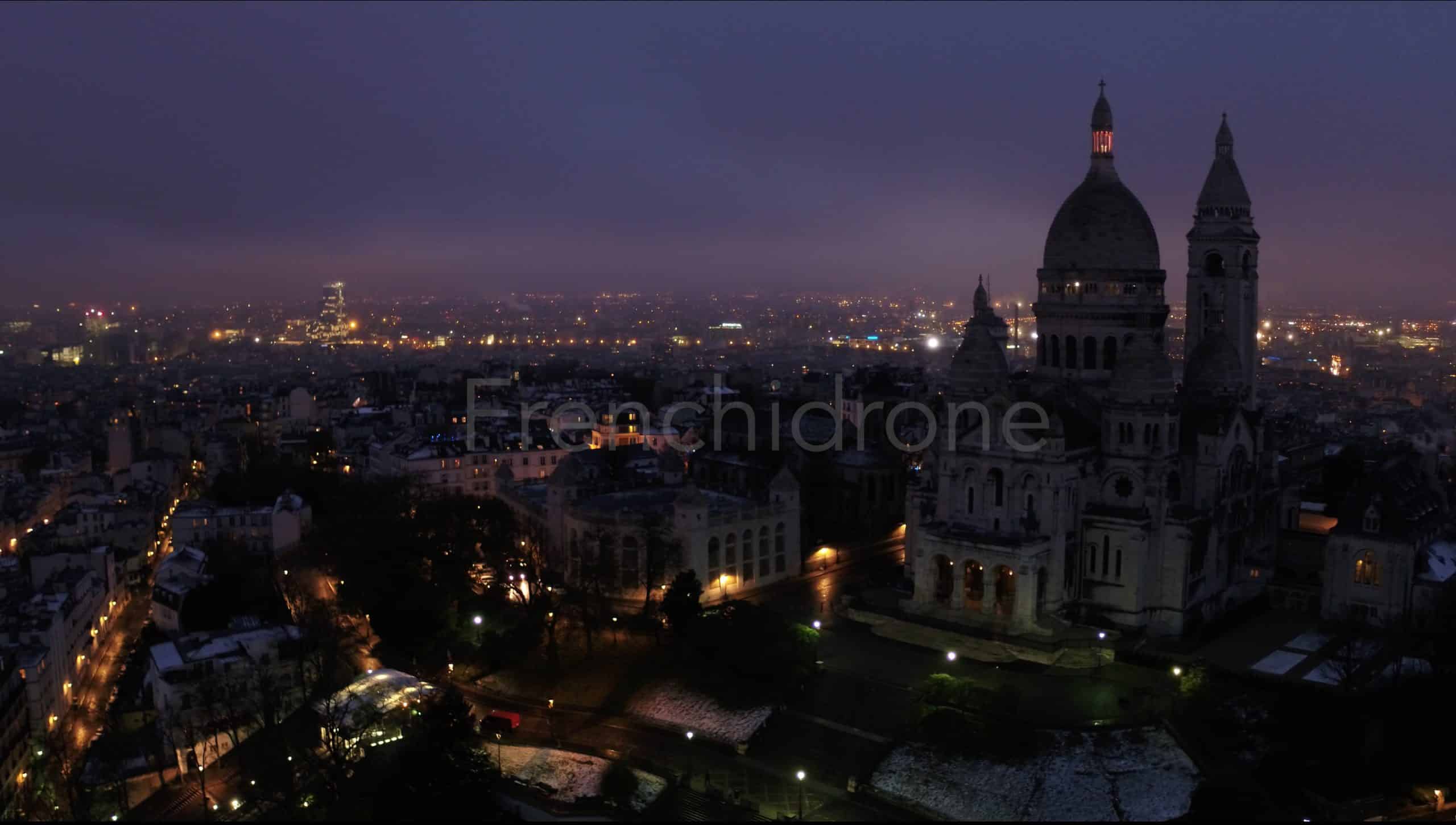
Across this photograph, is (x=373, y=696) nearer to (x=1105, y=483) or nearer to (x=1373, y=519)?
(x=1105, y=483)

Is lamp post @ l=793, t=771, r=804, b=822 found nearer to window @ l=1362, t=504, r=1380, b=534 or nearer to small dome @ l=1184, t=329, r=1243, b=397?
window @ l=1362, t=504, r=1380, b=534

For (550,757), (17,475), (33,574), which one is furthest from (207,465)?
(550,757)

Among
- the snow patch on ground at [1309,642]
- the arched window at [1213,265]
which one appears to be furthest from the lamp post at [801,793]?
the arched window at [1213,265]

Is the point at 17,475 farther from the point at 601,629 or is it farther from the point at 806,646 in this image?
the point at 806,646

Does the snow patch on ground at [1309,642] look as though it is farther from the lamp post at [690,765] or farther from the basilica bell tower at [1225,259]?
the lamp post at [690,765]

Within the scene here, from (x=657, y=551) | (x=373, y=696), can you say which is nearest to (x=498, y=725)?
(x=373, y=696)
